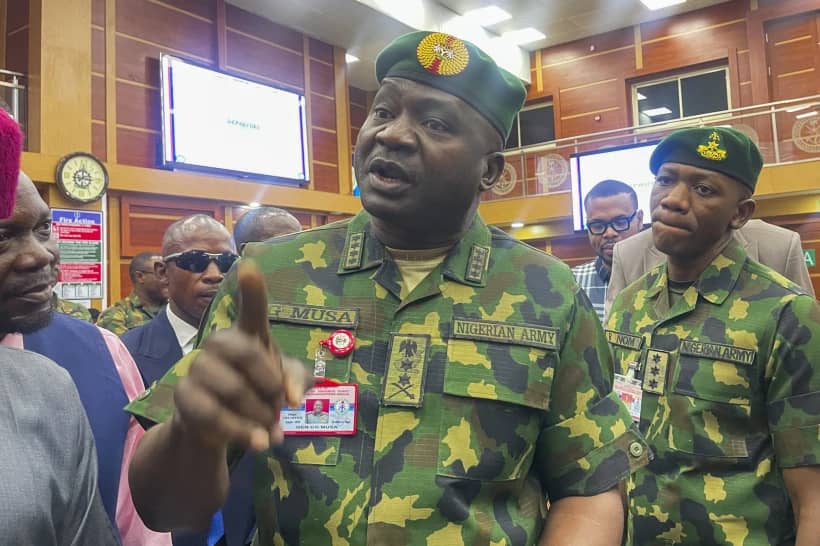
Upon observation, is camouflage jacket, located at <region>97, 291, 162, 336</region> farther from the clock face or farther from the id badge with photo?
the id badge with photo

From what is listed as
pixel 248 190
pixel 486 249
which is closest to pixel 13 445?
pixel 486 249

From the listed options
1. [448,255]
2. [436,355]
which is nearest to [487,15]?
[448,255]

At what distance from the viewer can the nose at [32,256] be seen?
4.28 ft

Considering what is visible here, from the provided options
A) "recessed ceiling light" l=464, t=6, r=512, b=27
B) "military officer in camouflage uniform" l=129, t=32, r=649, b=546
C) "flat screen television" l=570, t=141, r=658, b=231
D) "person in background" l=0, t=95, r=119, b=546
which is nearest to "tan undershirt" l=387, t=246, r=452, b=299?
"military officer in camouflage uniform" l=129, t=32, r=649, b=546

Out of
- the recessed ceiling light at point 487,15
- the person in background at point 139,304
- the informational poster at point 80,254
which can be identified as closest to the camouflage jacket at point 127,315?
the person in background at point 139,304

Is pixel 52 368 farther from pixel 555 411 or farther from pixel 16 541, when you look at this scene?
pixel 555 411

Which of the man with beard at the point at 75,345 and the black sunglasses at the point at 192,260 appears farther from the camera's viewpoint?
the black sunglasses at the point at 192,260

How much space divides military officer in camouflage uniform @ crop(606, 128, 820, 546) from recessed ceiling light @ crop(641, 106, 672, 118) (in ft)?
31.4

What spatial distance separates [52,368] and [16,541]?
0.90 ft

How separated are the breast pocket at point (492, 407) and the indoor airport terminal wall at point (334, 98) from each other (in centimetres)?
614

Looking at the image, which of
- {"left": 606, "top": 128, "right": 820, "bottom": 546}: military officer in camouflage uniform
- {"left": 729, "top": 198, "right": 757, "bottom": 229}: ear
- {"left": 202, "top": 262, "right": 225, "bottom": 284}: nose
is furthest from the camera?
{"left": 202, "top": 262, "right": 225, "bottom": 284}: nose

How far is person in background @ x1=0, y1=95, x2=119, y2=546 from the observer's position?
89 centimetres

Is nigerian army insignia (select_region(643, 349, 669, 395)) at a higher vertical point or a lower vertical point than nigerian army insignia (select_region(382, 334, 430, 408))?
lower

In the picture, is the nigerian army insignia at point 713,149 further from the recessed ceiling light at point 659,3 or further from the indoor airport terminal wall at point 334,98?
the recessed ceiling light at point 659,3
